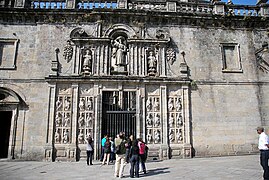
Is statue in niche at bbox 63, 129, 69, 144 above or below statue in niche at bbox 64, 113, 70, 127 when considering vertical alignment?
below

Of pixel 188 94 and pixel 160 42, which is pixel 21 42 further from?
pixel 188 94

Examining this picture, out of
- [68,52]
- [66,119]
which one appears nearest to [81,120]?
[66,119]

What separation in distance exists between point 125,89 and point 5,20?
28.9 feet

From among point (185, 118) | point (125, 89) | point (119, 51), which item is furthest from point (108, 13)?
point (185, 118)

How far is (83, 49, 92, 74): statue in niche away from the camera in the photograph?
13.8 metres

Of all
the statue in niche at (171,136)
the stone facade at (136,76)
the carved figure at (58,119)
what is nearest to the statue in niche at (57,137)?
the stone facade at (136,76)

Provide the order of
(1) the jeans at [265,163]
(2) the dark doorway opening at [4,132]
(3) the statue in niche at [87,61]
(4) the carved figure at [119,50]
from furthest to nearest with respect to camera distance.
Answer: (2) the dark doorway opening at [4,132] < (4) the carved figure at [119,50] < (3) the statue in niche at [87,61] < (1) the jeans at [265,163]

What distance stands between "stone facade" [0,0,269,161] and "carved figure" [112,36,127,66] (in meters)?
0.07

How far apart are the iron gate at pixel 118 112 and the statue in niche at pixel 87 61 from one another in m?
1.78

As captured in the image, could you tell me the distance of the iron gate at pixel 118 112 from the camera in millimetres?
13109

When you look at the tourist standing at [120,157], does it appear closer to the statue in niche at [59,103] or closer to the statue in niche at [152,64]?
the statue in niche at [59,103]

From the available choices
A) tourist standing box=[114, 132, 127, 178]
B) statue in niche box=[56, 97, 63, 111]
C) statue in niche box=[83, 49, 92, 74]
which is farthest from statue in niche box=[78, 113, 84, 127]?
tourist standing box=[114, 132, 127, 178]

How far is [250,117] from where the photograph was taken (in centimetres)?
1403

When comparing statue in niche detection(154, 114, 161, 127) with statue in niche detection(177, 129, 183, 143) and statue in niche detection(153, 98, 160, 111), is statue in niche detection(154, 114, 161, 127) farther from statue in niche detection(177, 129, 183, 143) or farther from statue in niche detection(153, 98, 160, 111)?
statue in niche detection(177, 129, 183, 143)
